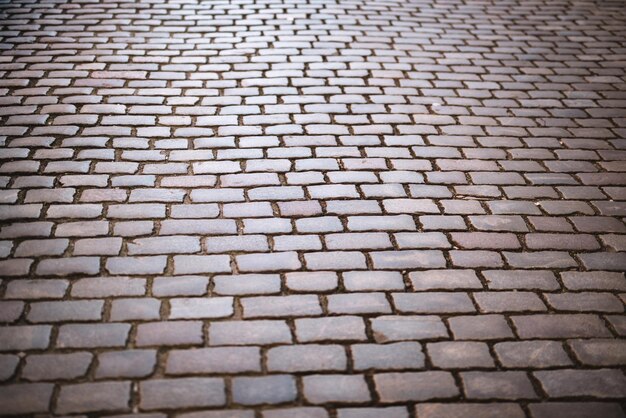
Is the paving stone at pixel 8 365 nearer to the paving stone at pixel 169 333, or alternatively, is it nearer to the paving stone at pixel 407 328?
the paving stone at pixel 169 333

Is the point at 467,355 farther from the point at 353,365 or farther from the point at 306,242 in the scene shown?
the point at 306,242

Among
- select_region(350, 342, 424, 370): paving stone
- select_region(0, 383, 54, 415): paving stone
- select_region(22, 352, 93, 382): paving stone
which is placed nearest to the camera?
select_region(0, 383, 54, 415): paving stone

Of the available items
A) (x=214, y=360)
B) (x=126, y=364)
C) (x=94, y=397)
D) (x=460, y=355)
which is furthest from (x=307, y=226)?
(x=94, y=397)

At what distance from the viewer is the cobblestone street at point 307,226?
1.84 meters

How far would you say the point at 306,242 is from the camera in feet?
8.02

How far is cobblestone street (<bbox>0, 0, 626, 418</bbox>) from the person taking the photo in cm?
184

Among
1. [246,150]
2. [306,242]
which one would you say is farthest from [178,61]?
[306,242]

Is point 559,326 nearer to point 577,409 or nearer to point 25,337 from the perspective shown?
point 577,409

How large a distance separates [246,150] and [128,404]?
1.79 meters

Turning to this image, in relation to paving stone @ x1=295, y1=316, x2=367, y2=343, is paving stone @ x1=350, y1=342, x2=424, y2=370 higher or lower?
lower

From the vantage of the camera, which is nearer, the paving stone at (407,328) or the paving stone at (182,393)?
the paving stone at (182,393)

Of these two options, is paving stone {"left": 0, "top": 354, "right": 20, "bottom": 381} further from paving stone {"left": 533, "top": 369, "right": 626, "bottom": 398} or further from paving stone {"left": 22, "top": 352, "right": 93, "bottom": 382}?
paving stone {"left": 533, "top": 369, "right": 626, "bottom": 398}

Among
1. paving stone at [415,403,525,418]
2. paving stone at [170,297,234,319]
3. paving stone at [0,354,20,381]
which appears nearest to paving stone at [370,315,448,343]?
paving stone at [415,403,525,418]

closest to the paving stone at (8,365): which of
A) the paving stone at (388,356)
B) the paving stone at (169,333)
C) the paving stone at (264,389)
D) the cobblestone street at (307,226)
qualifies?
the cobblestone street at (307,226)
